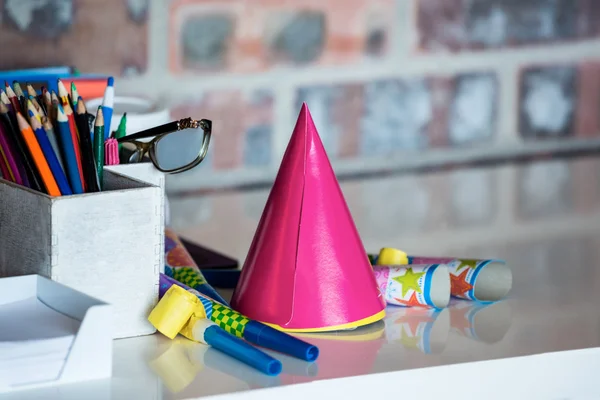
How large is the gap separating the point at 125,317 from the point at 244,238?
39cm

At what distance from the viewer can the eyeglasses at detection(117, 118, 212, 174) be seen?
0.69 m

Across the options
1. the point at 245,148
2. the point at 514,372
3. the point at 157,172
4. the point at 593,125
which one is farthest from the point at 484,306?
the point at 593,125

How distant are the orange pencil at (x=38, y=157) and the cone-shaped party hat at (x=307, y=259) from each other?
0.15 meters

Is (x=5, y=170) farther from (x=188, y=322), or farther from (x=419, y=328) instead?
(x=419, y=328)

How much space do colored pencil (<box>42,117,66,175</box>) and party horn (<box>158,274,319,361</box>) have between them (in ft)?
0.38

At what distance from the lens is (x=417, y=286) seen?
2.44ft

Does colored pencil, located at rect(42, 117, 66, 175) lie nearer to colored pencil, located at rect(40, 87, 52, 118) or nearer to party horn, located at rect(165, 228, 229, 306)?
colored pencil, located at rect(40, 87, 52, 118)

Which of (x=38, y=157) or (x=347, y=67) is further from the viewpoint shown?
(x=347, y=67)

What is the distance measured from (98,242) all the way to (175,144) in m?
0.11

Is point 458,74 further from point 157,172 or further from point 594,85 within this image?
point 157,172

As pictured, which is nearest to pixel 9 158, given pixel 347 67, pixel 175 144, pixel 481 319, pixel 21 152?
pixel 21 152

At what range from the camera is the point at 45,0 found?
1231mm

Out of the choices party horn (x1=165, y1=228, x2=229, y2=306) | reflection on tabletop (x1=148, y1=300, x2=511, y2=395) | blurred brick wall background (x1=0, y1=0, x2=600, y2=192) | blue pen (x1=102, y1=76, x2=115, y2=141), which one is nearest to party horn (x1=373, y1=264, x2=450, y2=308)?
reflection on tabletop (x1=148, y1=300, x2=511, y2=395)

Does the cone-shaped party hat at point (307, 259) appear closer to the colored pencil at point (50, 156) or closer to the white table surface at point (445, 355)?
the white table surface at point (445, 355)
